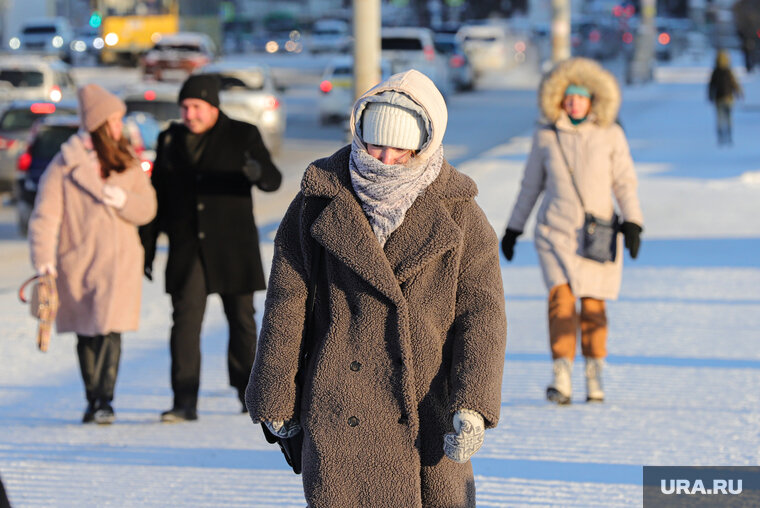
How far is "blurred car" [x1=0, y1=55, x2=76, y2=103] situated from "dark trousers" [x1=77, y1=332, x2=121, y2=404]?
68.8ft

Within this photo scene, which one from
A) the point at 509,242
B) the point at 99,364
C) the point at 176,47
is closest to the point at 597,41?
the point at 176,47

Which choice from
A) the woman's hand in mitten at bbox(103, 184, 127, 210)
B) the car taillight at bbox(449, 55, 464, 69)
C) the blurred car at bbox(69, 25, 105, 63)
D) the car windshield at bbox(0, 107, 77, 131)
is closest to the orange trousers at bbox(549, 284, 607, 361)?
the woman's hand in mitten at bbox(103, 184, 127, 210)

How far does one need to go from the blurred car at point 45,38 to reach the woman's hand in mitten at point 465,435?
48.2m

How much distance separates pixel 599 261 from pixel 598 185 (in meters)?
0.37

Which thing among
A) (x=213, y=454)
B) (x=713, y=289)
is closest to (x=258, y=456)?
(x=213, y=454)

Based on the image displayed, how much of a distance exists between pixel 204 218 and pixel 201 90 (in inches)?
23.5

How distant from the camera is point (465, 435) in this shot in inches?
126

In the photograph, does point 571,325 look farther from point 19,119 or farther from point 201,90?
point 19,119

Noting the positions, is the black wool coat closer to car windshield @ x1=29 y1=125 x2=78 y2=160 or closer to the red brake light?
car windshield @ x1=29 y1=125 x2=78 y2=160

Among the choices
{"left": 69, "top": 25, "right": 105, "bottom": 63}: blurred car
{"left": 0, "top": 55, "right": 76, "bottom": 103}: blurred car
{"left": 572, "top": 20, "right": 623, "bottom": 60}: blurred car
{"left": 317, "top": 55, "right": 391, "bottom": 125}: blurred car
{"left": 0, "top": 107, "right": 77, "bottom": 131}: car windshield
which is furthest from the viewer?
{"left": 572, "top": 20, "right": 623, "bottom": 60}: blurred car

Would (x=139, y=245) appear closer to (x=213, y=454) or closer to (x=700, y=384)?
(x=213, y=454)

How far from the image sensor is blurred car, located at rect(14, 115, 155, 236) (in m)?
14.0

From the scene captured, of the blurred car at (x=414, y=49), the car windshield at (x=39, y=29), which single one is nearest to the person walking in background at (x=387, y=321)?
the blurred car at (x=414, y=49)

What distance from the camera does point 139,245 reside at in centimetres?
626
